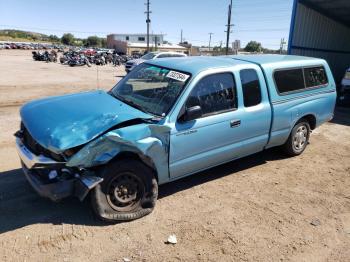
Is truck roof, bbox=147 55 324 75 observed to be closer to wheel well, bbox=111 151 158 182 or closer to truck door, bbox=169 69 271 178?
truck door, bbox=169 69 271 178

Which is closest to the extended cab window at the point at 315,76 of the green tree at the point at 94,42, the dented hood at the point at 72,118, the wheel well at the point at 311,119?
the wheel well at the point at 311,119

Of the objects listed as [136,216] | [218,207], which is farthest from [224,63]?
[136,216]

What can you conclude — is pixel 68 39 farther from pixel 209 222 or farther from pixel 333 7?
pixel 209 222

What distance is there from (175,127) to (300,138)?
3247 mm

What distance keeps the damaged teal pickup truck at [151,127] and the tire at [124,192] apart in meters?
0.01

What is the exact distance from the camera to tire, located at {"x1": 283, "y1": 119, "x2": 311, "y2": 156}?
5.77 m

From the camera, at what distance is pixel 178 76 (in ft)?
13.9

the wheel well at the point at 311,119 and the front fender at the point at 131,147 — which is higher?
the front fender at the point at 131,147

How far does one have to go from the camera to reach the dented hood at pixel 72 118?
324cm

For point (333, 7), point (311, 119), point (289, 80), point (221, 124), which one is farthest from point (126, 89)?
point (333, 7)

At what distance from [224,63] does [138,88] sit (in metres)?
1.35

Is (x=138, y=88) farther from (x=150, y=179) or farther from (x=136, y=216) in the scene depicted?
(x=136, y=216)

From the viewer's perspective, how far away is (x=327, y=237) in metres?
3.64

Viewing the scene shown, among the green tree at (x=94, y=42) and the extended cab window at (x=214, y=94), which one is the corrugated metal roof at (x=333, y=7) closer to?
the extended cab window at (x=214, y=94)
